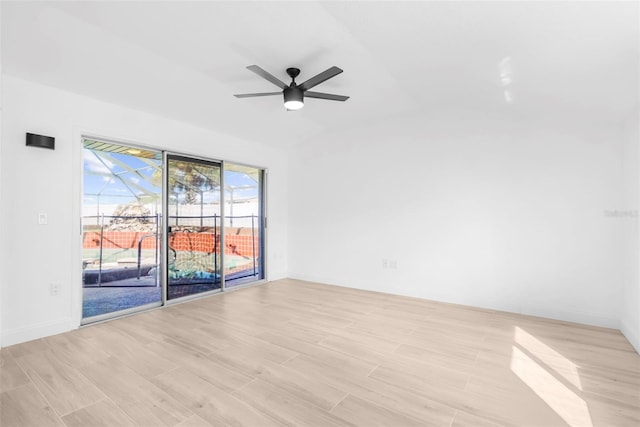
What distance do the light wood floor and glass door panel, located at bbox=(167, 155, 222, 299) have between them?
0.90 m

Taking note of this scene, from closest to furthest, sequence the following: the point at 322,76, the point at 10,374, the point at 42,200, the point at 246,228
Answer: the point at 10,374 < the point at 322,76 < the point at 42,200 < the point at 246,228

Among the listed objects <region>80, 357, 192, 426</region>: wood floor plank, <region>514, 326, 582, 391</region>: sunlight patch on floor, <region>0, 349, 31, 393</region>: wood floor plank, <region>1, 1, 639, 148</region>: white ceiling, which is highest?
<region>1, 1, 639, 148</region>: white ceiling

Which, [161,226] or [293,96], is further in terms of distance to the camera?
[161,226]

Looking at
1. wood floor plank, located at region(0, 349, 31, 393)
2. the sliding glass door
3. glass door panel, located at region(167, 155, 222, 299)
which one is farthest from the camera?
glass door panel, located at region(167, 155, 222, 299)

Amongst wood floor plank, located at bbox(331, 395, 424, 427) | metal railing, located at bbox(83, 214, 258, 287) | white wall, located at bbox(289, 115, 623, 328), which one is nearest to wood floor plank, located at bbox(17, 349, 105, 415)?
wood floor plank, located at bbox(331, 395, 424, 427)

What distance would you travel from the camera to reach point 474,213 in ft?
13.2

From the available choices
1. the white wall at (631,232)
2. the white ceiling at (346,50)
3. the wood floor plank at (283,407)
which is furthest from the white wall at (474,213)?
the wood floor plank at (283,407)

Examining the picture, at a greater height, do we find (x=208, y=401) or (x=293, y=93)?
(x=293, y=93)

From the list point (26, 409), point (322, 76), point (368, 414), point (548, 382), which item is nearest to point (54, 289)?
point (26, 409)

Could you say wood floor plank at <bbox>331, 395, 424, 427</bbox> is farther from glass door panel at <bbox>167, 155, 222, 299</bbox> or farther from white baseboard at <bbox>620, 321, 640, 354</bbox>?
glass door panel at <bbox>167, 155, 222, 299</bbox>

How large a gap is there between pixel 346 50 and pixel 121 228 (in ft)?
14.2

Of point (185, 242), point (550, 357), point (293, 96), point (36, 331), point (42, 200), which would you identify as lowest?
point (550, 357)

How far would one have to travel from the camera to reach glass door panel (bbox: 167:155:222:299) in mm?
4137

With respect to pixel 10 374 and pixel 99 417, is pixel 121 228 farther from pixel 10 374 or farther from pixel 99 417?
pixel 99 417
